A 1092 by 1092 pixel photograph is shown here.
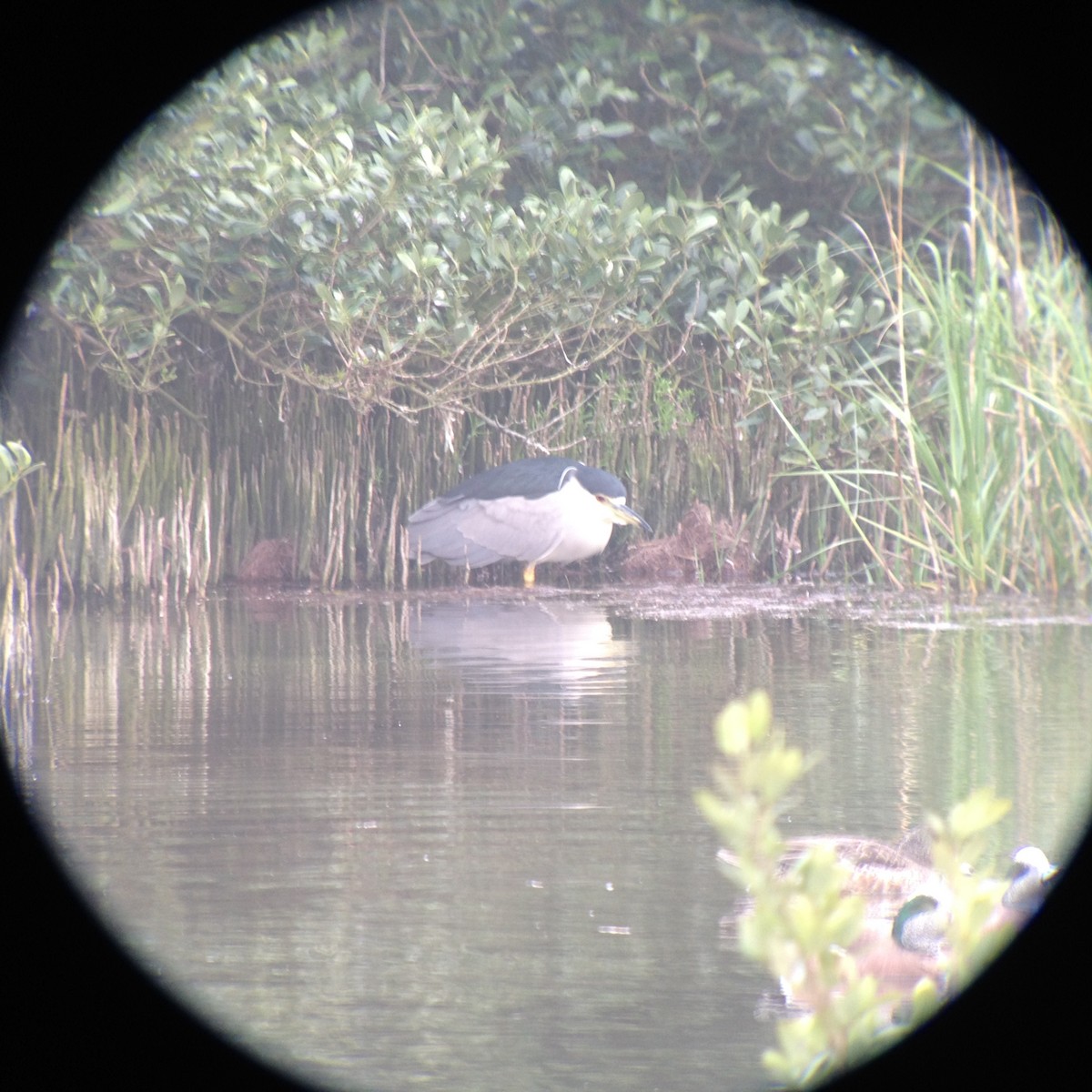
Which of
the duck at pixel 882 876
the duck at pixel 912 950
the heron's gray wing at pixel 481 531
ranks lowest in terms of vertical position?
the duck at pixel 912 950

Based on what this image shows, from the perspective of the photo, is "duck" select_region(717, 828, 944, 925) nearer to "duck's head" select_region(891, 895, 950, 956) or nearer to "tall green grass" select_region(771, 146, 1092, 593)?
"duck's head" select_region(891, 895, 950, 956)

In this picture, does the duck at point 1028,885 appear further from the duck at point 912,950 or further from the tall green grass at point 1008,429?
the tall green grass at point 1008,429

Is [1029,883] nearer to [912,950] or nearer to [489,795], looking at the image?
[912,950]

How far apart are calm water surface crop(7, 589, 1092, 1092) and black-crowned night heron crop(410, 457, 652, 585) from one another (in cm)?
118

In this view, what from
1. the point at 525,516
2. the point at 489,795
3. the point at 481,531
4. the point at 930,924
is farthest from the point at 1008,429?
the point at 930,924

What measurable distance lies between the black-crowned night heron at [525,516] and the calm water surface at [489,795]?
118 centimetres

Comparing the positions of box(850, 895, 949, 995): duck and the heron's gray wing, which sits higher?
the heron's gray wing

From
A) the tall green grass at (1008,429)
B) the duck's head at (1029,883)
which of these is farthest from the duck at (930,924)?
the tall green grass at (1008,429)

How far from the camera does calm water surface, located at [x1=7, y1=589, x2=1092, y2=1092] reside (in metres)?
2.91

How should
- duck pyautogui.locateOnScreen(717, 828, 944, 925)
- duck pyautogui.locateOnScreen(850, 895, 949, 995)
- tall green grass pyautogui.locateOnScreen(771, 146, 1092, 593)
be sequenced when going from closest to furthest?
duck pyautogui.locateOnScreen(850, 895, 949, 995)
duck pyautogui.locateOnScreen(717, 828, 944, 925)
tall green grass pyautogui.locateOnScreen(771, 146, 1092, 593)

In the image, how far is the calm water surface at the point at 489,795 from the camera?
Result: 291cm

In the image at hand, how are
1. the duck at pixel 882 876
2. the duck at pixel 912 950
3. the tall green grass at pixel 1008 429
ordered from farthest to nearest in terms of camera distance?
the tall green grass at pixel 1008 429, the duck at pixel 882 876, the duck at pixel 912 950

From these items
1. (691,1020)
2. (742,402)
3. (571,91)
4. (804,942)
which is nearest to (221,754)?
(691,1020)

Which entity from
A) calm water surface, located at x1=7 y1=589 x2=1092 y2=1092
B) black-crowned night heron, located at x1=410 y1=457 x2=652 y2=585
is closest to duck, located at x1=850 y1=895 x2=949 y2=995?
calm water surface, located at x1=7 y1=589 x2=1092 y2=1092
